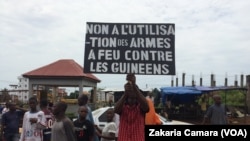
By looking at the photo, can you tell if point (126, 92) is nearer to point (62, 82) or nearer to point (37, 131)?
point (37, 131)

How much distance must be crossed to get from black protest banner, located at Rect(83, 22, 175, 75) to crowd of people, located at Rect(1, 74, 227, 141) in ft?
2.05

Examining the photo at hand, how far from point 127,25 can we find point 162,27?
24.2 inches

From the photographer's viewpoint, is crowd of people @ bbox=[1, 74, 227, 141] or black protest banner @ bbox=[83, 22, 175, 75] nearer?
crowd of people @ bbox=[1, 74, 227, 141]

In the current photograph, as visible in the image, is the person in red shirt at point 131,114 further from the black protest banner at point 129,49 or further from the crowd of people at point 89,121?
the black protest banner at point 129,49

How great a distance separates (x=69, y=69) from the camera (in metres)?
26.0

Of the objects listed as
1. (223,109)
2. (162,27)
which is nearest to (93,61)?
(162,27)

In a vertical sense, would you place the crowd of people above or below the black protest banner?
below

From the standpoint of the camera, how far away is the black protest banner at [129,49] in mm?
7398

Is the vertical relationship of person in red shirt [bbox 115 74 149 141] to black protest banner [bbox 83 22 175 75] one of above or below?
below

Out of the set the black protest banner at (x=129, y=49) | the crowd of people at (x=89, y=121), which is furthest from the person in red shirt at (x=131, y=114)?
the black protest banner at (x=129, y=49)

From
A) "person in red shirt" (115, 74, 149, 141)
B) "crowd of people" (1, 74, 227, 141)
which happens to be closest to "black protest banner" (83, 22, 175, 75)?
"crowd of people" (1, 74, 227, 141)

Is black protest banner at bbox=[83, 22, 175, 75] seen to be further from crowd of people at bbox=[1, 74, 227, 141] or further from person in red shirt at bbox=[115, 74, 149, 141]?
person in red shirt at bbox=[115, 74, 149, 141]

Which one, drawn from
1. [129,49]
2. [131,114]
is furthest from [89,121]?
[131,114]

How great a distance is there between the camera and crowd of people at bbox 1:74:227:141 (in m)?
5.68
